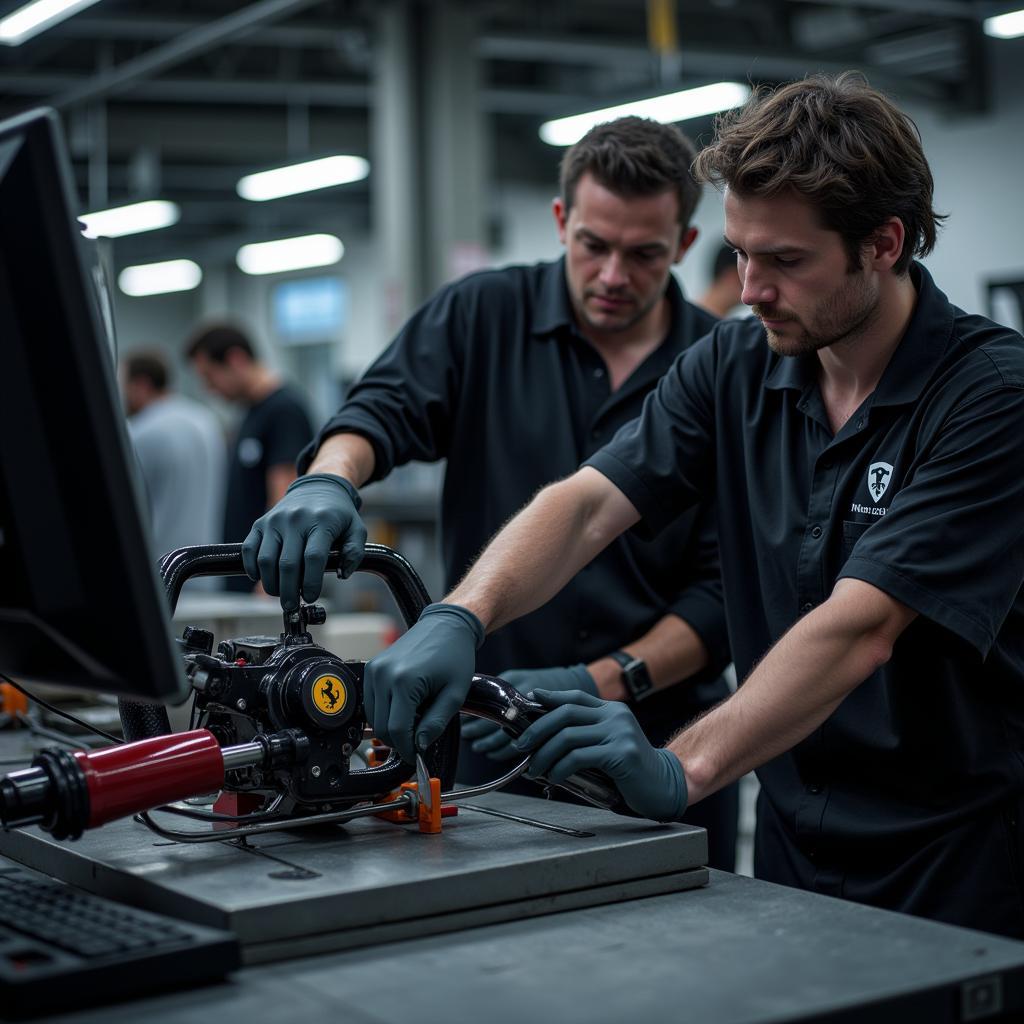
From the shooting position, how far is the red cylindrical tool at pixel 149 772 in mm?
1100

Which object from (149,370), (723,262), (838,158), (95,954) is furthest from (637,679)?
(149,370)

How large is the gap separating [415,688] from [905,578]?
0.50 meters

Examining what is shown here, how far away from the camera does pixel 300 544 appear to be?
1.45 m

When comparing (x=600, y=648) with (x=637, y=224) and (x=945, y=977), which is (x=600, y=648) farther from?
(x=945, y=977)

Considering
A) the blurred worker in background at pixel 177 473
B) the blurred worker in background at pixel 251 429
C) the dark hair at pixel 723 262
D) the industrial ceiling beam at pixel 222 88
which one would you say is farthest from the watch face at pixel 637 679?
the industrial ceiling beam at pixel 222 88

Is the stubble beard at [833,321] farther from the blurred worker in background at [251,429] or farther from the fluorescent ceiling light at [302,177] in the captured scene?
the fluorescent ceiling light at [302,177]

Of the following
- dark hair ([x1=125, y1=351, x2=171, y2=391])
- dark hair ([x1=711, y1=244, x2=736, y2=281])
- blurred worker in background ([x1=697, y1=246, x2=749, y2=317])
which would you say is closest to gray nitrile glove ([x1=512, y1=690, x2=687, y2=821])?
blurred worker in background ([x1=697, y1=246, x2=749, y2=317])

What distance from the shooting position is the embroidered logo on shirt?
4.93ft

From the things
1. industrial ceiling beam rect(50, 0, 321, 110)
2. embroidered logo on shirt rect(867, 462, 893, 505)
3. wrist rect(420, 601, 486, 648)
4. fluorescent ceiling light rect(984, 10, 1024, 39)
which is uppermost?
industrial ceiling beam rect(50, 0, 321, 110)

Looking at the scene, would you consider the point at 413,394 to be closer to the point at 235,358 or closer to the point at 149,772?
the point at 149,772

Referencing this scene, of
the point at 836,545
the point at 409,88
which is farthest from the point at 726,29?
the point at 836,545

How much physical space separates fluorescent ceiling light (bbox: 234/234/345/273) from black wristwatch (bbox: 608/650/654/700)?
902 centimetres

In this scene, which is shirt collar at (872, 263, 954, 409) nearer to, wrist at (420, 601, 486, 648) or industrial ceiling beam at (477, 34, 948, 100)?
wrist at (420, 601, 486, 648)

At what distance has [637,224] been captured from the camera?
1.98 meters
